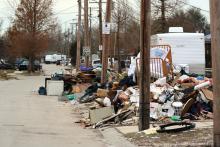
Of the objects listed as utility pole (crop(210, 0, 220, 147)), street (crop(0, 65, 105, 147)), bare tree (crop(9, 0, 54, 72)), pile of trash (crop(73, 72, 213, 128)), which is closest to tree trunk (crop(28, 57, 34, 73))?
bare tree (crop(9, 0, 54, 72))

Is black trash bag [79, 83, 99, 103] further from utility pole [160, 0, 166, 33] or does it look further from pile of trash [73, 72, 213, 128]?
utility pole [160, 0, 166, 33]

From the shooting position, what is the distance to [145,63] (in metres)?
14.5

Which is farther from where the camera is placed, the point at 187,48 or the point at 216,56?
the point at 187,48

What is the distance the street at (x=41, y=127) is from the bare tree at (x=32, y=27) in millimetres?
42174

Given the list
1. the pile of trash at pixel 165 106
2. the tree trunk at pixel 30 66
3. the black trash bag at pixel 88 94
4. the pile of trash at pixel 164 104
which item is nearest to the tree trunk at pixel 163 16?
the tree trunk at pixel 30 66

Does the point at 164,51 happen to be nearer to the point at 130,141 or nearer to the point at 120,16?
the point at 130,141

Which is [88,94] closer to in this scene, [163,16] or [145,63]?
Result: [145,63]

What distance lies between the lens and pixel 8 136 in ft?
46.1

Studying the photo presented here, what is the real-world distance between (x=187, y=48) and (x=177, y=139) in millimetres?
16773

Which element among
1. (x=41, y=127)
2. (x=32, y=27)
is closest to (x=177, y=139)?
(x=41, y=127)

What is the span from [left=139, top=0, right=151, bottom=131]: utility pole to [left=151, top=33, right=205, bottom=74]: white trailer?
562 inches

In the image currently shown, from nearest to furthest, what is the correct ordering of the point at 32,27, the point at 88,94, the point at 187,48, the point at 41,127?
1. the point at 41,127
2. the point at 88,94
3. the point at 187,48
4. the point at 32,27

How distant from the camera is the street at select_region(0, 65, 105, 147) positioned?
13242 mm

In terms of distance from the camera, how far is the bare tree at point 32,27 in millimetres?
66750
